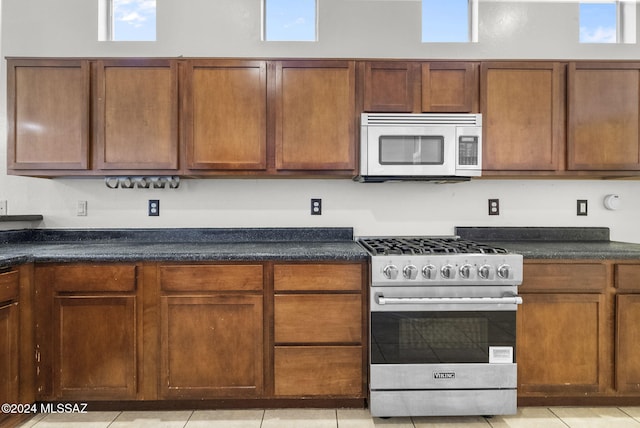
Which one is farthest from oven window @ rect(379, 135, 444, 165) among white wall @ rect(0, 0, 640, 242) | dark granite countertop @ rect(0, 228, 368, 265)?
dark granite countertop @ rect(0, 228, 368, 265)

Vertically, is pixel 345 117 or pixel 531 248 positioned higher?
pixel 345 117

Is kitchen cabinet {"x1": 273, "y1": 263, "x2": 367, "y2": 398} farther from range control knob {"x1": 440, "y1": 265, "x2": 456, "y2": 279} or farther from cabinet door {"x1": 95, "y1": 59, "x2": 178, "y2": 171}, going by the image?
cabinet door {"x1": 95, "y1": 59, "x2": 178, "y2": 171}

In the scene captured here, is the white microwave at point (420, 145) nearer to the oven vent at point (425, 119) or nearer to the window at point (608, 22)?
the oven vent at point (425, 119)

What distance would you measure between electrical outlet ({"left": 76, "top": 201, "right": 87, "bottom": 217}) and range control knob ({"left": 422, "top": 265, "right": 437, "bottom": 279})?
95.4 inches

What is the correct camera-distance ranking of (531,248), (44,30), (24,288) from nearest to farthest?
1. (24,288)
2. (531,248)
3. (44,30)

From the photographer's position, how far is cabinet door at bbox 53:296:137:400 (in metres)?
2.06

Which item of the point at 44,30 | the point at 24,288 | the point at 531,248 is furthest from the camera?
the point at 44,30

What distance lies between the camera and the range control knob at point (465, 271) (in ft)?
6.65

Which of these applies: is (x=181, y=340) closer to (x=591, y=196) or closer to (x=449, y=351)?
(x=449, y=351)

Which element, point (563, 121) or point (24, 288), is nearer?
point (24, 288)

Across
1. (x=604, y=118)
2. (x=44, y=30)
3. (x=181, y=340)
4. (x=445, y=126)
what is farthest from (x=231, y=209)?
(x=604, y=118)

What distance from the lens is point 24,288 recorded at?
1.99 metres

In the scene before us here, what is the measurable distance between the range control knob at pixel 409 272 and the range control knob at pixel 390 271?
0.15 ft

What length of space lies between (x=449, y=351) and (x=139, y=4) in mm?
3291
